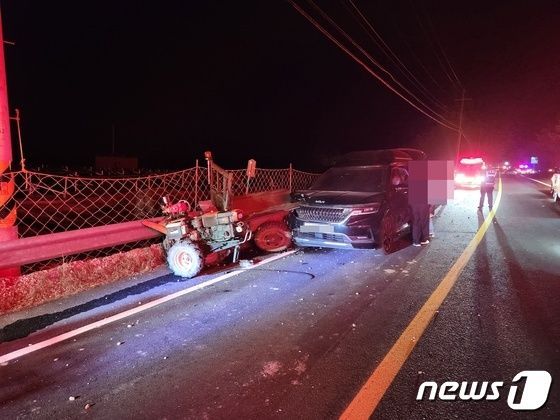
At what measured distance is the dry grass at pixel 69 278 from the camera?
5.46m

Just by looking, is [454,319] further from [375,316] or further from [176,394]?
[176,394]

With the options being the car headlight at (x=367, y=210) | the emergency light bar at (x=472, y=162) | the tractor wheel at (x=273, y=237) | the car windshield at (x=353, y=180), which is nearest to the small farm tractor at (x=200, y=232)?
the tractor wheel at (x=273, y=237)

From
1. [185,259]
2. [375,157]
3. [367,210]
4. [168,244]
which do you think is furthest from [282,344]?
[375,157]

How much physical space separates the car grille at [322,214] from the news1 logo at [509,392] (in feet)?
13.7

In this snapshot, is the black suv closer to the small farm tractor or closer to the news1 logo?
the small farm tractor

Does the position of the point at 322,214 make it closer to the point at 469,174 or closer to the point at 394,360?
the point at 394,360

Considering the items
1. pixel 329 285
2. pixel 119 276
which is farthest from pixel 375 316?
pixel 119 276

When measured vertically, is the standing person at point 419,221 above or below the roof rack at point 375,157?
below

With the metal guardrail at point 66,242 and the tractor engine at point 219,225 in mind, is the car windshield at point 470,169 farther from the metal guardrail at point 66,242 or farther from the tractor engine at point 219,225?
the metal guardrail at point 66,242

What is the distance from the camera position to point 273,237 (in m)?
8.75

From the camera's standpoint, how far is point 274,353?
398cm

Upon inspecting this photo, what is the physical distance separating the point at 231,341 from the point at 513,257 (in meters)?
5.65

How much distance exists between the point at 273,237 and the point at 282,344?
464cm

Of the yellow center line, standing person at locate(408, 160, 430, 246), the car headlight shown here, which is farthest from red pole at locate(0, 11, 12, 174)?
standing person at locate(408, 160, 430, 246)
